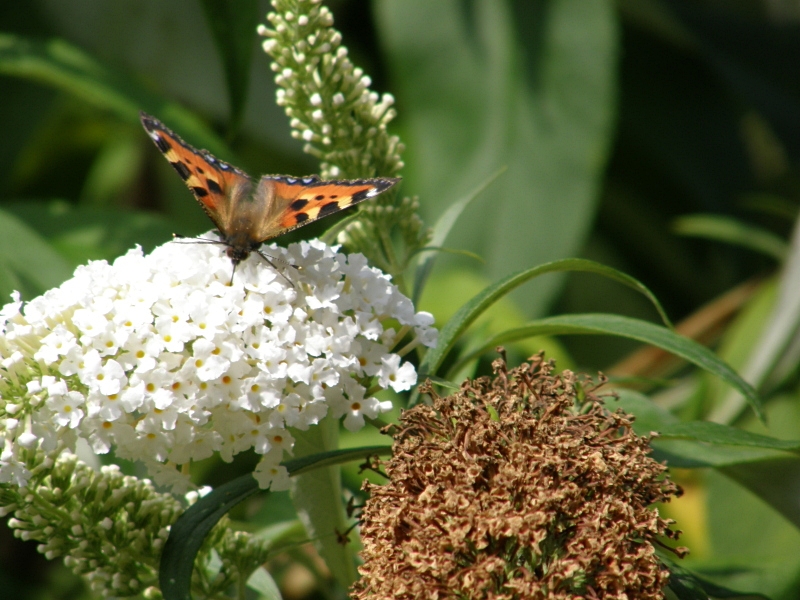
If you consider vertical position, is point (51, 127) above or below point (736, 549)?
above

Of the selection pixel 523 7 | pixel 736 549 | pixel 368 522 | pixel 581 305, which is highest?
pixel 523 7

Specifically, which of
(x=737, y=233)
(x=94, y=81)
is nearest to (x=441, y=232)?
(x=94, y=81)

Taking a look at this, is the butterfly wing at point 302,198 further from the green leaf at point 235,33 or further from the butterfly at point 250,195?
the green leaf at point 235,33

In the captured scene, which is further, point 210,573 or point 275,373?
point 210,573

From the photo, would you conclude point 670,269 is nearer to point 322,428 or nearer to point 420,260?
point 420,260

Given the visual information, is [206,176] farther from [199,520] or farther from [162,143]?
[199,520]

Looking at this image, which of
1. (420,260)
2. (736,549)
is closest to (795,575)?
(736,549)

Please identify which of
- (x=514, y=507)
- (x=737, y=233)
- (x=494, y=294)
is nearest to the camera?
(x=514, y=507)
